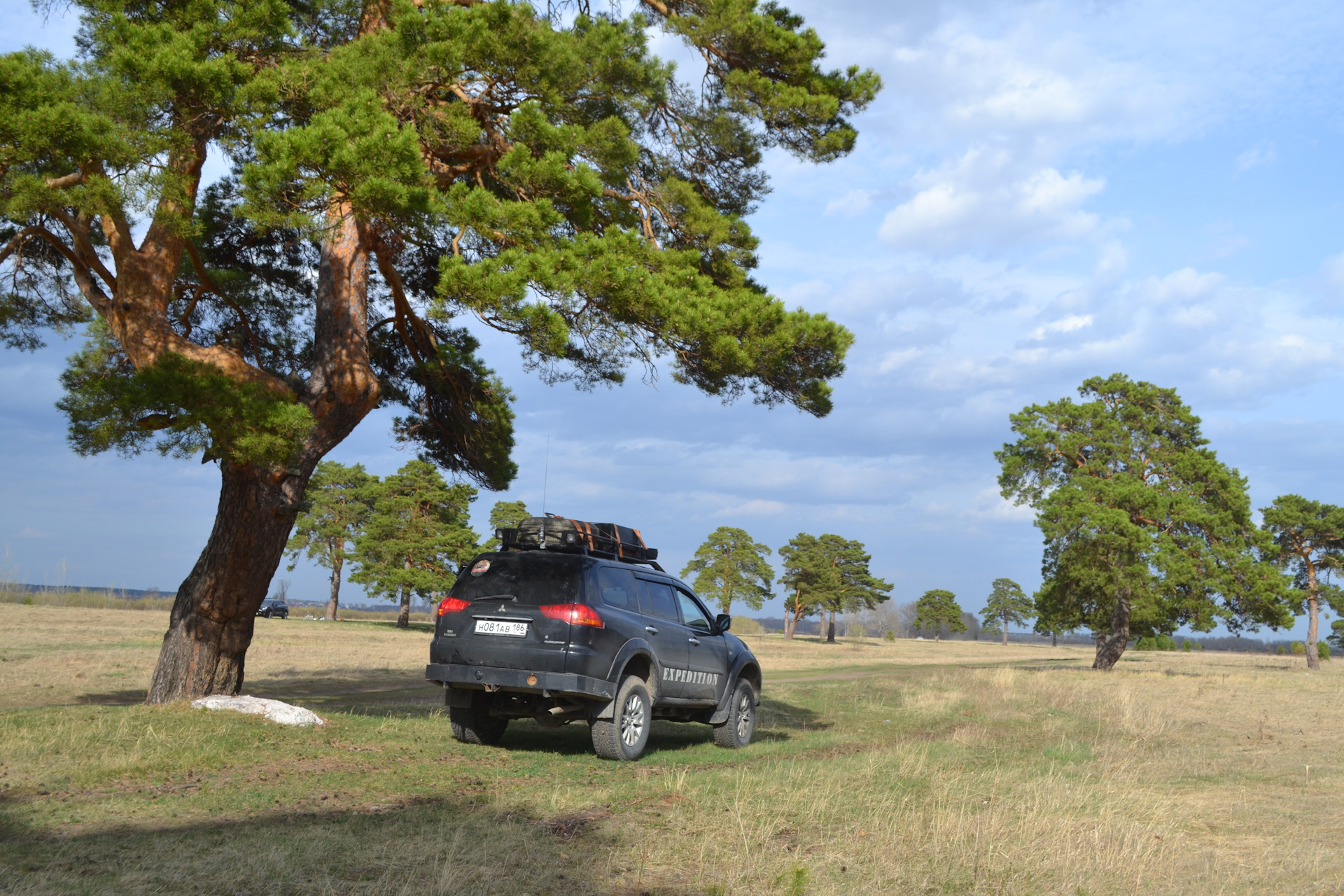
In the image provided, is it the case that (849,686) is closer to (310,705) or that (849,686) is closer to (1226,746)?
(1226,746)

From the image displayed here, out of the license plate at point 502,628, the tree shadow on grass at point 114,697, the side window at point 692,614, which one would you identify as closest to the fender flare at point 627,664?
the license plate at point 502,628

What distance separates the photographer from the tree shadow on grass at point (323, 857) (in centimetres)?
411

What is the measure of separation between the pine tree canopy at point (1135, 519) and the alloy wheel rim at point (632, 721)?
23770 mm

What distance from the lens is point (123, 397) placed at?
8375 millimetres

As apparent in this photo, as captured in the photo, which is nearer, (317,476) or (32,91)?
(32,91)

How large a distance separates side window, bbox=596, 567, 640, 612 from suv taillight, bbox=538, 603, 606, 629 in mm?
310

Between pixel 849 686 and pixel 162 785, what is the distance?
54.5 ft

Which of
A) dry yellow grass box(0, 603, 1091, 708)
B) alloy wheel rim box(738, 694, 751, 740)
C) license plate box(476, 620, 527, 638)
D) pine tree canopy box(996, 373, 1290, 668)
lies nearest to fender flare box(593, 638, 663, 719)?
license plate box(476, 620, 527, 638)

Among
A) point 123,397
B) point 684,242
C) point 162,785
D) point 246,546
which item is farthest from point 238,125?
point 162,785

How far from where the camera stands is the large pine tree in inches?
332

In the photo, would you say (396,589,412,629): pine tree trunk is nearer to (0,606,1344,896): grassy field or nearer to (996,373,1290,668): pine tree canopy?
(996,373,1290,668): pine tree canopy

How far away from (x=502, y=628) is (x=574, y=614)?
2.42 ft

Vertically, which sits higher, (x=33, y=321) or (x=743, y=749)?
(x=33, y=321)

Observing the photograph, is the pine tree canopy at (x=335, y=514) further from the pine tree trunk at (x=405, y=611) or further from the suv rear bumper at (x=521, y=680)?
the suv rear bumper at (x=521, y=680)
